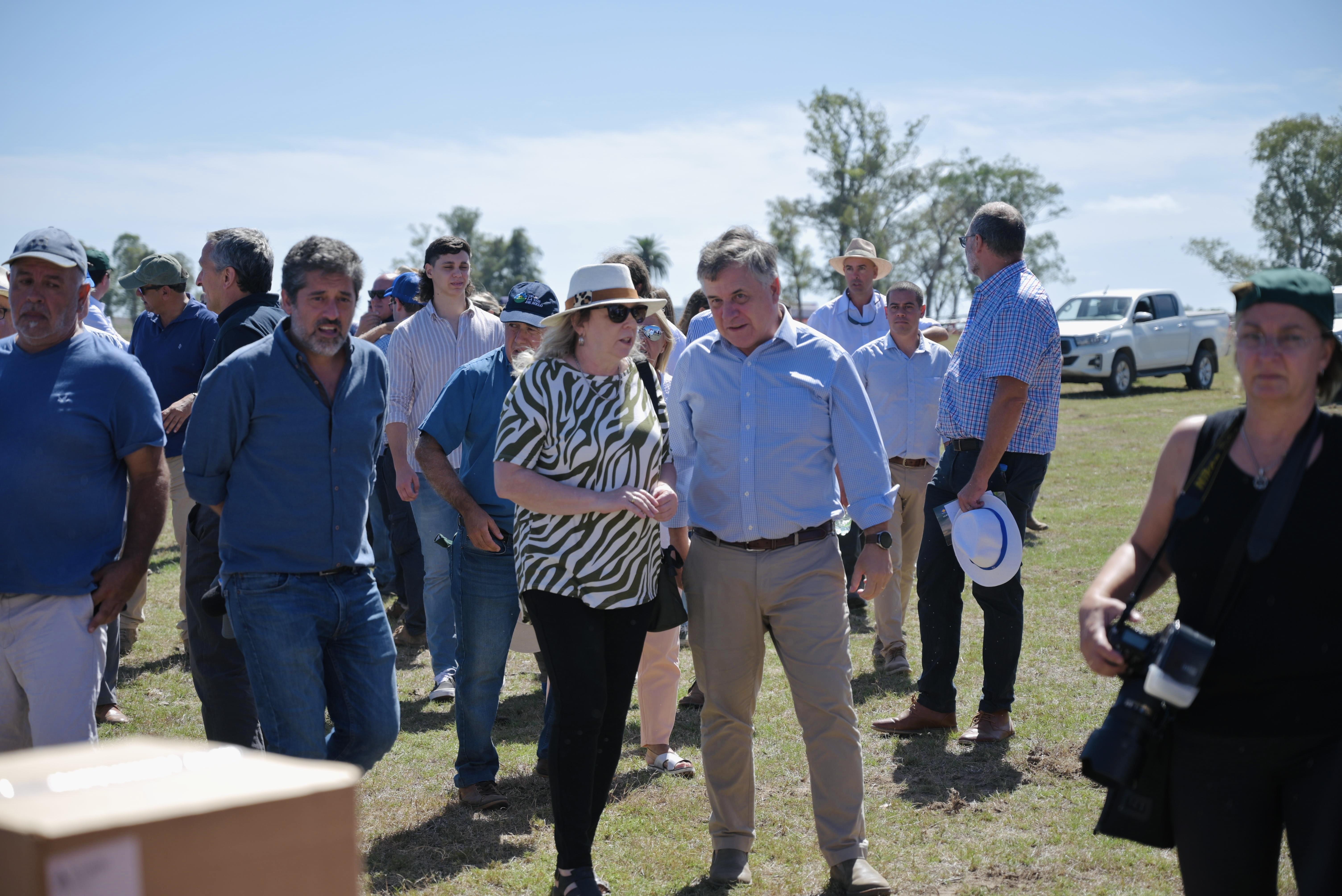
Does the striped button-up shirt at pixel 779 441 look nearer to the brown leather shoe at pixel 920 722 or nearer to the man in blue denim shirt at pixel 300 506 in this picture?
the man in blue denim shirt at pixel 300 506

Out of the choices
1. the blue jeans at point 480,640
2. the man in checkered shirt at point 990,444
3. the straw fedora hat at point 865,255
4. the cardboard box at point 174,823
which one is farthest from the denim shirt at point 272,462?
the straw fedora hat at point 865,255

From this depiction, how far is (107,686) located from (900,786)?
442 cm

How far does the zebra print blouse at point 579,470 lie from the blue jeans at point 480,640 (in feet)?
3.28

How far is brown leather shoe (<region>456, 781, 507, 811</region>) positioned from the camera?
16.2ft

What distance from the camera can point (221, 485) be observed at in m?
3.63

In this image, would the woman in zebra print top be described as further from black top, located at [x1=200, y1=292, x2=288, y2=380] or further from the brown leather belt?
black top, located at [x1=200, y1=292, x2=288, y2=380]

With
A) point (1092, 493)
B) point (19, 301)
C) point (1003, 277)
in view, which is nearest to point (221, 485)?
point (19, 301)

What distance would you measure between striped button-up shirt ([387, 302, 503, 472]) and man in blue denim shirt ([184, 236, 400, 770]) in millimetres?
2627

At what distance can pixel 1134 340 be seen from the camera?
24312 millimetres

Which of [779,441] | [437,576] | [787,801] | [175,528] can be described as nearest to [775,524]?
[779,441]

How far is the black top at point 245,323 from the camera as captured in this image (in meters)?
4.23

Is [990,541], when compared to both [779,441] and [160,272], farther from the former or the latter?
[160,272]

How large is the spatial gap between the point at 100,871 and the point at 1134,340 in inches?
1008

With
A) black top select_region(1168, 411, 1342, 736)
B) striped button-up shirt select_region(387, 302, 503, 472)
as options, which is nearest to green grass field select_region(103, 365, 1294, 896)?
black top select_region(1168, 411, 1342, 736)
